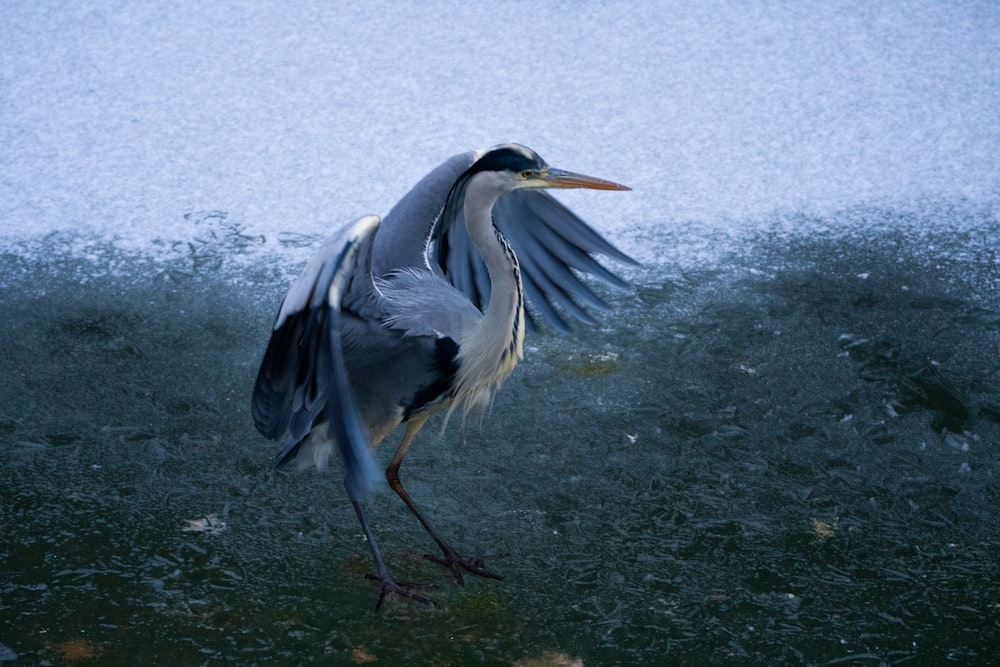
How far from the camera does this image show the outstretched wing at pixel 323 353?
2236 millimetres

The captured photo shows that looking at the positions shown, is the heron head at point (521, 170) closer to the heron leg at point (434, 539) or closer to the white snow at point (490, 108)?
the heron leg at point (434, 539)

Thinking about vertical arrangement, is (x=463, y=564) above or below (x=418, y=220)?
below

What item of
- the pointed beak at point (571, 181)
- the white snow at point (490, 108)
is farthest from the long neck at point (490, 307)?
the white snow at point (490, 108)

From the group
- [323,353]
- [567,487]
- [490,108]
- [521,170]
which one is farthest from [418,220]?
[490,108]

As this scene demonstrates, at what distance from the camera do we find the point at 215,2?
5961mm

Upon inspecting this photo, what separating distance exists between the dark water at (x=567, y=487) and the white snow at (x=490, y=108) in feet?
1.69

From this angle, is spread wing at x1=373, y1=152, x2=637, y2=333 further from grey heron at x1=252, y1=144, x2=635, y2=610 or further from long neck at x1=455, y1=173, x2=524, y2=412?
long neck at x1=455, y1=173, x2=524, y2=412

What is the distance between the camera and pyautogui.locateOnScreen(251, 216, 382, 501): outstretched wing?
2236 mm

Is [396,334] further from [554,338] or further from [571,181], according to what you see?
[554,338]

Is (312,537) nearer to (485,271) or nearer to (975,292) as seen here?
(485,271)

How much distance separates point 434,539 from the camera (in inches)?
108

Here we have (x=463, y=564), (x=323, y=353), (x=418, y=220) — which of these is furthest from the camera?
(x=418, y=220)

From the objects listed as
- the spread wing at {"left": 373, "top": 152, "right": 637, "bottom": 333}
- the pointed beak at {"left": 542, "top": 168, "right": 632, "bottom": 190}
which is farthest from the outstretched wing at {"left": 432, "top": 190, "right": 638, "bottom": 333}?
the pointed beak at {"left": 542, "top": 168, "right": 632, "bottom": 190}

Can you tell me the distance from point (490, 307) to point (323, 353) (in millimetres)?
472
